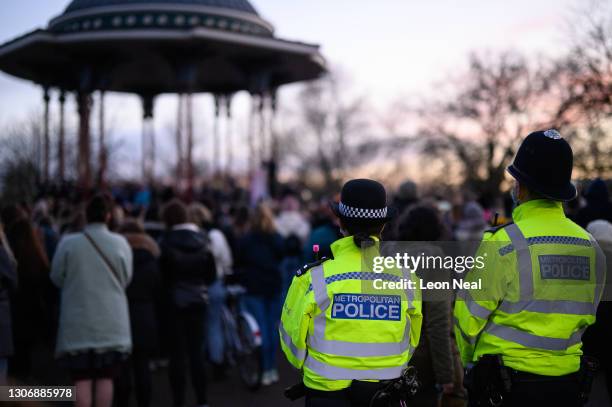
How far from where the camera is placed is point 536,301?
3.48 meters

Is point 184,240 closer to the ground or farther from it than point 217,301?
farther from it

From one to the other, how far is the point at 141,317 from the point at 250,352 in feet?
7.86

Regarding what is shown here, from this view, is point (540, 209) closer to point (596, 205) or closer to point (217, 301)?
point (596, 205)

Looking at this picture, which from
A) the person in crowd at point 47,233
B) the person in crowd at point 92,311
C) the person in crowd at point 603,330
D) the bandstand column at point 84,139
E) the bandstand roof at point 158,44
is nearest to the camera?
the person in crowd at point 603,330

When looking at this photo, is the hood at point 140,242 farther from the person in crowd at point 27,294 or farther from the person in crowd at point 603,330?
the person in crowd at point 603,330

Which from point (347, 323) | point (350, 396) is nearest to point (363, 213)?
point (347, 323)

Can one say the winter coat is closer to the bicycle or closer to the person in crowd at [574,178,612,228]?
the bicycle

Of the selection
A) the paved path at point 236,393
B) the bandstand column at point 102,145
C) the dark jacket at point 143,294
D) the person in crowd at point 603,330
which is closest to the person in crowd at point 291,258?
the paved path at point 236,393

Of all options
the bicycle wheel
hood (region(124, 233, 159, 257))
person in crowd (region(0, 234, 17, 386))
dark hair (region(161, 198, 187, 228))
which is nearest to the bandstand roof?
the bicycle wheel

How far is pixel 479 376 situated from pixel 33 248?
5952mm

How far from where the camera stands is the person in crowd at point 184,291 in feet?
23.4

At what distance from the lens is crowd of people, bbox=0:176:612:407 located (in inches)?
221

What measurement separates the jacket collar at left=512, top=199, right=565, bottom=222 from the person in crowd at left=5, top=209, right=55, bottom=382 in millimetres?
5963

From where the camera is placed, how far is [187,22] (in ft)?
63.1
